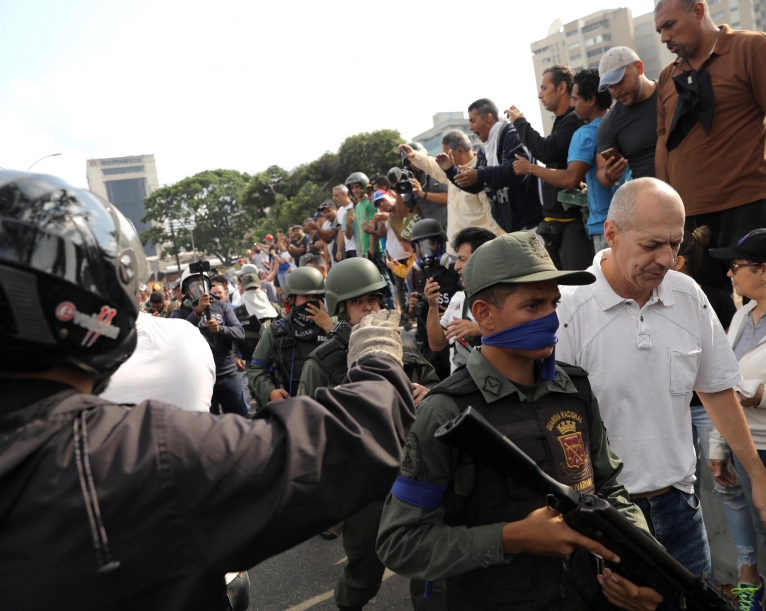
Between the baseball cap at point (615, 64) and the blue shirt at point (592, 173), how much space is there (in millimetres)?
434

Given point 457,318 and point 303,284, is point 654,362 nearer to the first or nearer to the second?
point 457,318

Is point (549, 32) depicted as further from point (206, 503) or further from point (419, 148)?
point (206, 503)

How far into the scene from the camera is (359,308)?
13.3 feet

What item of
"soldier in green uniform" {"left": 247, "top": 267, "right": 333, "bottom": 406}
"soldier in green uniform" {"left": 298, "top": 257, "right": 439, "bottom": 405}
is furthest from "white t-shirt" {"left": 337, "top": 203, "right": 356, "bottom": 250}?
"soldier in green uniform" {"left": 298, "top": 257, "right": 439, "bottom": 405}

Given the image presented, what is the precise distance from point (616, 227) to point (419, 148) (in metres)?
5.40

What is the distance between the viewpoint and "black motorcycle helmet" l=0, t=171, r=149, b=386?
42.8 inches

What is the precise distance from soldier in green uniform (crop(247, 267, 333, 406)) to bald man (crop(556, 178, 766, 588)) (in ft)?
8.82

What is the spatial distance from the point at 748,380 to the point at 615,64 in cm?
246

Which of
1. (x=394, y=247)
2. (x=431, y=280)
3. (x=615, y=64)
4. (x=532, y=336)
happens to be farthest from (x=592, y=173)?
(x=394, y=247)

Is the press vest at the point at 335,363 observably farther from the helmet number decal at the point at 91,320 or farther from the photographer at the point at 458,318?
the helmet number decal at the point at 91,320

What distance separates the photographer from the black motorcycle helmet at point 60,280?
1.09m

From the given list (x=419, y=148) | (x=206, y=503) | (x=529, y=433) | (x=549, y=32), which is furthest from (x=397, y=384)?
(x=549, y=32)

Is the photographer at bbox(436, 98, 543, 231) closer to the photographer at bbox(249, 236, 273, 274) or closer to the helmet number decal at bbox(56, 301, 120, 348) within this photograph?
the helmet number decal at bbox(56, 301, 120, 348)

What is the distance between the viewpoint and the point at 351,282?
4.11 m
